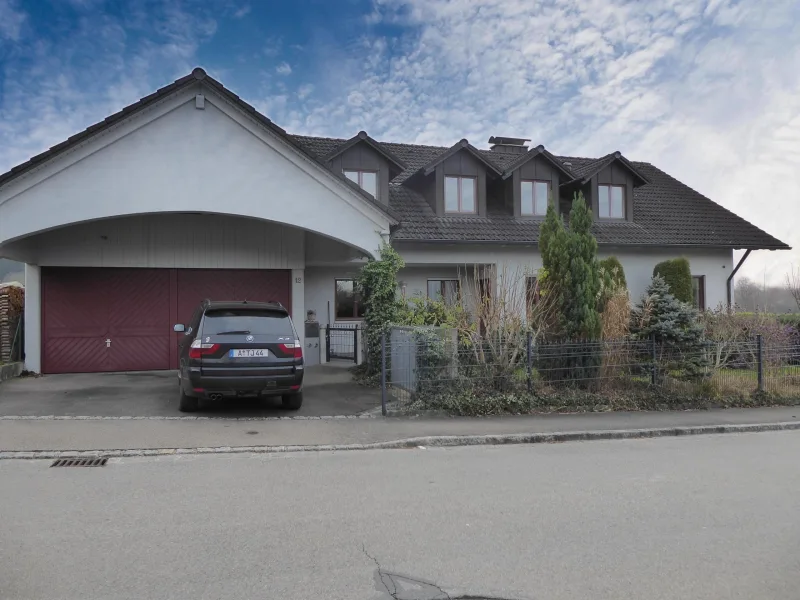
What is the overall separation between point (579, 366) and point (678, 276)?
8.35 m

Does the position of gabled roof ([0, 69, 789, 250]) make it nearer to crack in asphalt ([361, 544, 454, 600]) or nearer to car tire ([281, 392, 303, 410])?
car tire ([281, 392, 303, 410])

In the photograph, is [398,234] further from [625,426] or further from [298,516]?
[298,516]

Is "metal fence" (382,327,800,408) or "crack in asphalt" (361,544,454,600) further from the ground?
"metal fence" (382,327,800,408)

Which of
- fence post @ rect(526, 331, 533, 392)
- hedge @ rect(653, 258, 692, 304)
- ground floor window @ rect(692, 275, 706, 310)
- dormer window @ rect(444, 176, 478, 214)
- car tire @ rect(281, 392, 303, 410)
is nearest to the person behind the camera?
car tire @ rect(281, 392, 303, 410)

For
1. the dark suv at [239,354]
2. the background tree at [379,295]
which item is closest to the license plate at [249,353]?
the dark suv at [239,354]

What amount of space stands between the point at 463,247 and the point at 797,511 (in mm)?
12219

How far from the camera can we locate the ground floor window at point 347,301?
17797 mm

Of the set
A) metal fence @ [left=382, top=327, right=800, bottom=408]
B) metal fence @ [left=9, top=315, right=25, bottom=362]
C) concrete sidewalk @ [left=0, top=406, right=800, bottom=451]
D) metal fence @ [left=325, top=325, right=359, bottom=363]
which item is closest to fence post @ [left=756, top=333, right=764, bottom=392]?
metal fence @ [left=382, top=327, right=800, bottom=408]

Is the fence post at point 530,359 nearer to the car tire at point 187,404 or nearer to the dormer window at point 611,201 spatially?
the car tire at point 187,404

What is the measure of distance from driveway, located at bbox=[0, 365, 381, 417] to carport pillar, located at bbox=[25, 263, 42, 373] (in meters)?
0.62

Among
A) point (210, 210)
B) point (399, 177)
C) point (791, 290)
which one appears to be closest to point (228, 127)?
point (210, 210)

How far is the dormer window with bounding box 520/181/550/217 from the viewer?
742 inches

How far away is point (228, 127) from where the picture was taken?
12453mm

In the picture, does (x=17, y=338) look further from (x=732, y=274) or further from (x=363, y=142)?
(x=732, y=274)
